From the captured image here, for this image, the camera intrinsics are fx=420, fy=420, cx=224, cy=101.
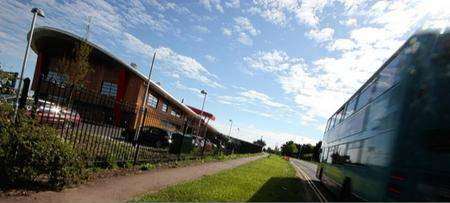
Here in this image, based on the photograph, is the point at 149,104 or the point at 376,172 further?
the point at 149,104

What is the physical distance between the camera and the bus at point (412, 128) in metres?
6.88

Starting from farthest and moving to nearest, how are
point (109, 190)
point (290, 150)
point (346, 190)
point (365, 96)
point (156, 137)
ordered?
point (290, 150) < point (156, 137) < point (346, 190) < point (365, 96) < point (109, 190)

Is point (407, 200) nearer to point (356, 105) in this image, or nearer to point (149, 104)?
point (356, 105)

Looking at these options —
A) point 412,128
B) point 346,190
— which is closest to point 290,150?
point 346,190

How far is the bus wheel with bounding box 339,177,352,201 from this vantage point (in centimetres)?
1234

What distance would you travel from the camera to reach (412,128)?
754 centimetres

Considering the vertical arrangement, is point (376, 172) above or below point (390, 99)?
below

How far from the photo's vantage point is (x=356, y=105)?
1402cm

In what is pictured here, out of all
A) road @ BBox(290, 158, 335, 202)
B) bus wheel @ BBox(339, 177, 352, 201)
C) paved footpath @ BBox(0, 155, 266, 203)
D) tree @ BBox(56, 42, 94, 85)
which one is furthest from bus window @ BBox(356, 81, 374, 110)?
tree @ BBox(56, 42, 94, 85)

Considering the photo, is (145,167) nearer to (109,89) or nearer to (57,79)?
(57,79)

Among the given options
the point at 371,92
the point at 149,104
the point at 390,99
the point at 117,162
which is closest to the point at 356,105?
the point at 371,92

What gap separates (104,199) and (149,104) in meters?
40.2

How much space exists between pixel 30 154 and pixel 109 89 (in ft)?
130

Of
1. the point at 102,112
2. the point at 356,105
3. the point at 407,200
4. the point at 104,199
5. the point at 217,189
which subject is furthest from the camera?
the point at 356,105
